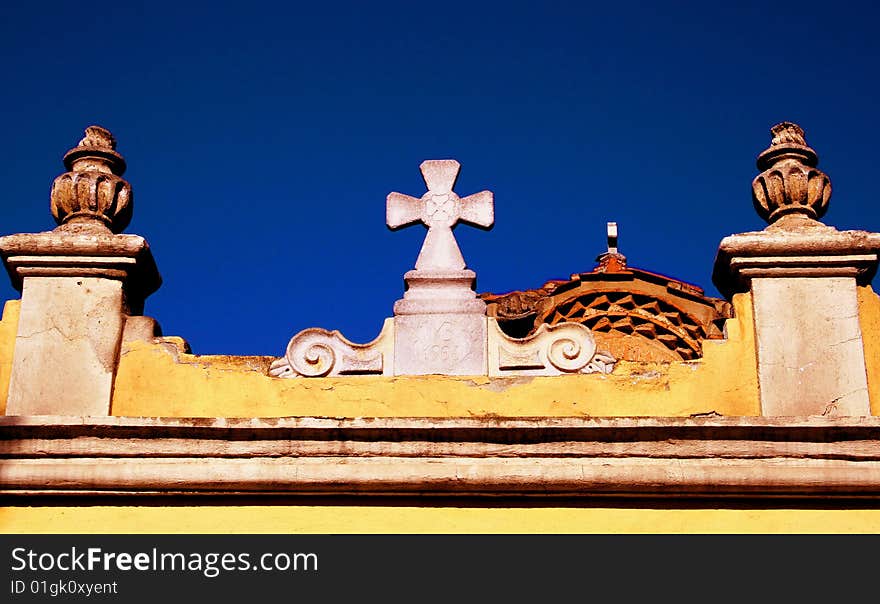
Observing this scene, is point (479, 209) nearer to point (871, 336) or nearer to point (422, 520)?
point (422, 520)

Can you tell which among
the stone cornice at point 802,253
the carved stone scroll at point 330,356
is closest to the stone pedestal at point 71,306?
the carved stone scroll at point 330,356

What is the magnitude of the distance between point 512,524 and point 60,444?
1.79 m

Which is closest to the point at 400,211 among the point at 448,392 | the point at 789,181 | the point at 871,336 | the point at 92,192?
A: the point at 448,392

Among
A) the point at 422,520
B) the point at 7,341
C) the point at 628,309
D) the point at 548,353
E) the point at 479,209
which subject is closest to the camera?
the point at 422,520

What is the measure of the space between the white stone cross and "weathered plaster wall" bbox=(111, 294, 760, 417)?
60 cm

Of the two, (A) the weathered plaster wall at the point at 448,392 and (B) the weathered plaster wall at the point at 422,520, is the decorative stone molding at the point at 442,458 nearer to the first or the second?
(B) the weathered plaster wall at the point at 422,520

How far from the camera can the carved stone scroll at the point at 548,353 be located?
634 centimetres

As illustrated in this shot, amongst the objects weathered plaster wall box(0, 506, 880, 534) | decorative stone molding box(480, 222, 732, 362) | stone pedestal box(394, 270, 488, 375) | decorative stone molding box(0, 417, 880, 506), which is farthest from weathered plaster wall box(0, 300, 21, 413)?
decorative stone molding box(480, 222, 732, 362)

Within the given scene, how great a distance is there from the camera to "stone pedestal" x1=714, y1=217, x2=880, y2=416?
246 inches

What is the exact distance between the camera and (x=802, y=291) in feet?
21.1

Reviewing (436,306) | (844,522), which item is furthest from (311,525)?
(844,522)

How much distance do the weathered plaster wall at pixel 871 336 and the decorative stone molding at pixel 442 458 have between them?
13.1 inches

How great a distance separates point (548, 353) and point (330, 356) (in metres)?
0.90

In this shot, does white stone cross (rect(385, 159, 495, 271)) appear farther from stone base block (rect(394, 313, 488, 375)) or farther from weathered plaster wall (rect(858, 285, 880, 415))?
weathered plaster wall (rect(858, 285, 880, 415))
